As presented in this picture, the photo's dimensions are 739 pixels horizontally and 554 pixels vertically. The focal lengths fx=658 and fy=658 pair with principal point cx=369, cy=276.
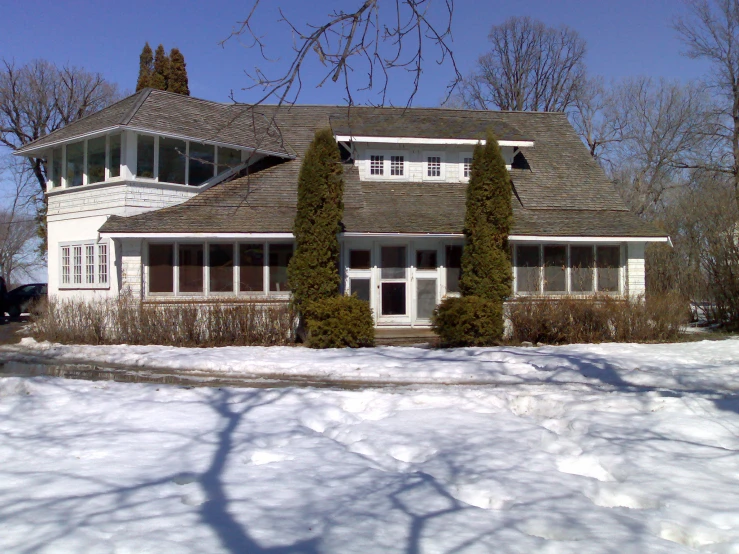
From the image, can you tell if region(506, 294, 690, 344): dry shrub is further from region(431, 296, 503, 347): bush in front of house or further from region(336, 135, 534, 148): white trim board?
region(336, 135, 534, 148): white trim board

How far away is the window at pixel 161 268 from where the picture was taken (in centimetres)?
1733

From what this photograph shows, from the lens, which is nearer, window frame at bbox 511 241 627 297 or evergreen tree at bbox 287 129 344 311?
evergreen tree at bbox 287 129 344 311

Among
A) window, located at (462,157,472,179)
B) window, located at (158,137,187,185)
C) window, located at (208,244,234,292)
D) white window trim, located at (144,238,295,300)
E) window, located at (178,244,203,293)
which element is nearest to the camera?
white window trim, located at (144,238,295,300)

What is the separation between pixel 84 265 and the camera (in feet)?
60.1

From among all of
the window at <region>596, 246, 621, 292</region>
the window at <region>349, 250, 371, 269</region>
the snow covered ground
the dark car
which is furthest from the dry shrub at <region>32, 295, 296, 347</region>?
the dark car

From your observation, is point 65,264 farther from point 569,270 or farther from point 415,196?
point 569,270

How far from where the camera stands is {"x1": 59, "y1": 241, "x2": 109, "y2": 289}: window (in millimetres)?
17906

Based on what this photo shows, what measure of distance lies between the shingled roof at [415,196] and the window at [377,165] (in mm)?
459

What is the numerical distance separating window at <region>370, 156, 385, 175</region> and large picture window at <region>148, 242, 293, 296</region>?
14.3 ft

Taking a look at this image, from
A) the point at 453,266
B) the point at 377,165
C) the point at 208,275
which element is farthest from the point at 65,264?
the point at 453,266

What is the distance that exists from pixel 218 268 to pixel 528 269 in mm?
8603

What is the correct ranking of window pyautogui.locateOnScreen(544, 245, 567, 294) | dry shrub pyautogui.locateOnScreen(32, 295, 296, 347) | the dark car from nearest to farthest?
dry shrub pyautogui.locateOnScreen(32, 295, 296, 347)
window pyautogui.locateOnScreen(544, 245, 567, 294)
the dark car

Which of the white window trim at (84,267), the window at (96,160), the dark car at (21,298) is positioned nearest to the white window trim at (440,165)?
the window at (96,160)

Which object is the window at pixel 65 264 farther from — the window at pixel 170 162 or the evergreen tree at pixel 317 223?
the evergreen tree at pixel 317 223
